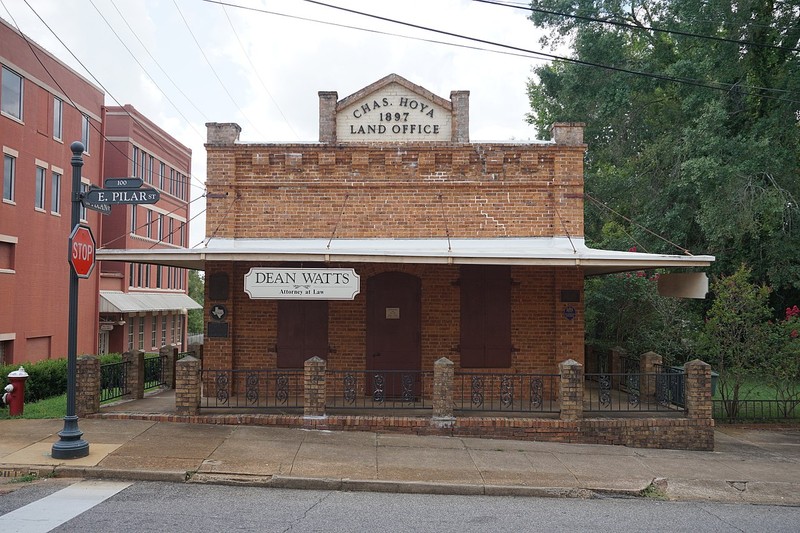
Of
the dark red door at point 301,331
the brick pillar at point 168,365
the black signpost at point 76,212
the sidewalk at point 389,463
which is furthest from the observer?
the brick pillar at point 168,365

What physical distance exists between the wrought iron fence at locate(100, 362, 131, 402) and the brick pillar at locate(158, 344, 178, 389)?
1.45m

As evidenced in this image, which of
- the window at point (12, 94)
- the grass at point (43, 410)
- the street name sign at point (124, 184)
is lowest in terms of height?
the grass at point (43, 410)

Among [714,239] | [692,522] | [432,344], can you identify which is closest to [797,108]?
[714,239]

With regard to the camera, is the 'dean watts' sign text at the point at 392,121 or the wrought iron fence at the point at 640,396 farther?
the 'dean watts' sign text at the point at 392,121

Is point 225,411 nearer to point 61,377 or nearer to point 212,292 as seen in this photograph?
point 212,292

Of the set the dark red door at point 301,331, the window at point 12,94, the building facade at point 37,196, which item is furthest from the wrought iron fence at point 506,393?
the window at point 12,94

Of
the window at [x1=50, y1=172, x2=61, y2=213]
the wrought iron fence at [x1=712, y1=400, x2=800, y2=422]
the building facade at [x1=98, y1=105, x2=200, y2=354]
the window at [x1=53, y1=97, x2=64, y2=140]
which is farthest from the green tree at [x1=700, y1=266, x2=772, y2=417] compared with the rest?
the window at [x1=53, y1=97, x2=64, y2=140]

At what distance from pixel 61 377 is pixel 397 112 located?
10370 mm

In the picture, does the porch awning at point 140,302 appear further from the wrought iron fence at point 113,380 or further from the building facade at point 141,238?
the wrought iron fence at point 113,380

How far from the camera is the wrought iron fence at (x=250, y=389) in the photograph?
12.0 meters

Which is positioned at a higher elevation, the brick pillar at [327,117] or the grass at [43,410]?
the brick pillar at [327,117]

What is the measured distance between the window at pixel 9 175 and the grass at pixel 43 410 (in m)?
12.9

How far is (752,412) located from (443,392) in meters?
8.27

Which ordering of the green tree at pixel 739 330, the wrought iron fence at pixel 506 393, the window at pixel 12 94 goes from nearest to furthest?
the wrought iron fence at pixel 506 393 < the green tree at pixel 739 330 < the window at pixel 12 94
